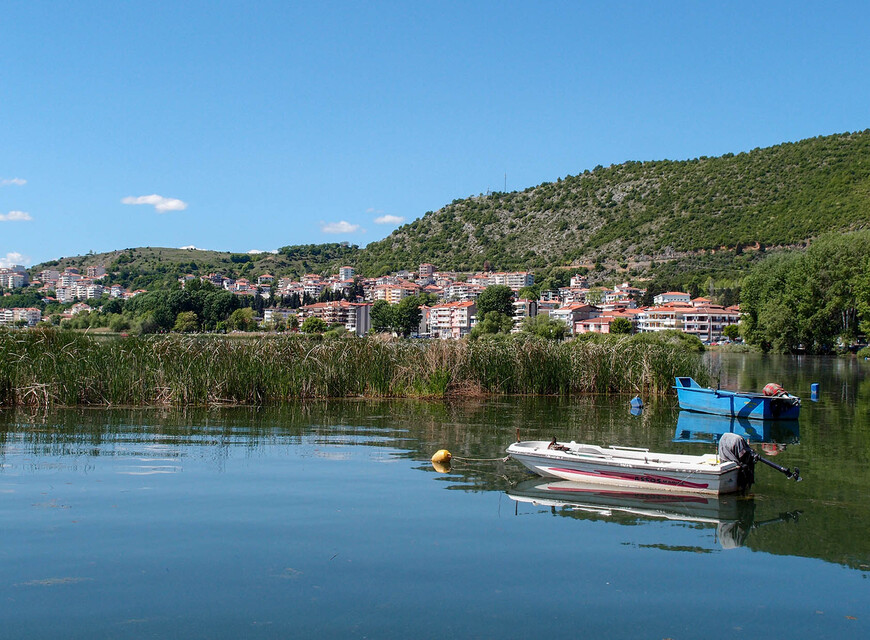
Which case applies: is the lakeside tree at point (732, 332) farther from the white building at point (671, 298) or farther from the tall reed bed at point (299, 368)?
the tall reed bed at point (299, 368)

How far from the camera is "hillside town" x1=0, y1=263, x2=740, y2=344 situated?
128m

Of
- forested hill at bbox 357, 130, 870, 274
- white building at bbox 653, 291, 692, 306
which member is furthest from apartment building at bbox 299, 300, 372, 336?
white building at bbox 653, 291, 692, 306

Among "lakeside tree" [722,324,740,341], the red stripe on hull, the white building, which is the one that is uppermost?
the white building

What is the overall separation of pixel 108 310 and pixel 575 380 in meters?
87.3

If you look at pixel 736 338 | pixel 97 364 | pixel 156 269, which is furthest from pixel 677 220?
pixel 97 364

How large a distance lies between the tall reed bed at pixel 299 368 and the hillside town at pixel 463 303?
80472 mm

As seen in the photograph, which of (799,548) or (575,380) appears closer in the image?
(799,548)

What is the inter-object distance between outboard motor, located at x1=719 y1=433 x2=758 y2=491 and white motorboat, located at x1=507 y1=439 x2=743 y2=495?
3.3 inches

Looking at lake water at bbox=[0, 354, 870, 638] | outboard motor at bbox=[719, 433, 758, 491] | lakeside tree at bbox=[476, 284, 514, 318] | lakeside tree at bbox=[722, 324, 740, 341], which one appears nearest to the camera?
lake water at bbox=[0, 354, 870, 638]

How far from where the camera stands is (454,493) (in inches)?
438

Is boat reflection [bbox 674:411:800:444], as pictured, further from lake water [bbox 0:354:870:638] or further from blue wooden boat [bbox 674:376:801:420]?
lake water [bbox 0:354:870:638]

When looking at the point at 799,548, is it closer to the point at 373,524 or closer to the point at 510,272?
the point at 373,524

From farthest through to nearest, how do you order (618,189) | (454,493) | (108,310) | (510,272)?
(510,272) < (618,189) < (108,310) < (454,493)

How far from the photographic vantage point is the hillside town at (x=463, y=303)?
420 ft
